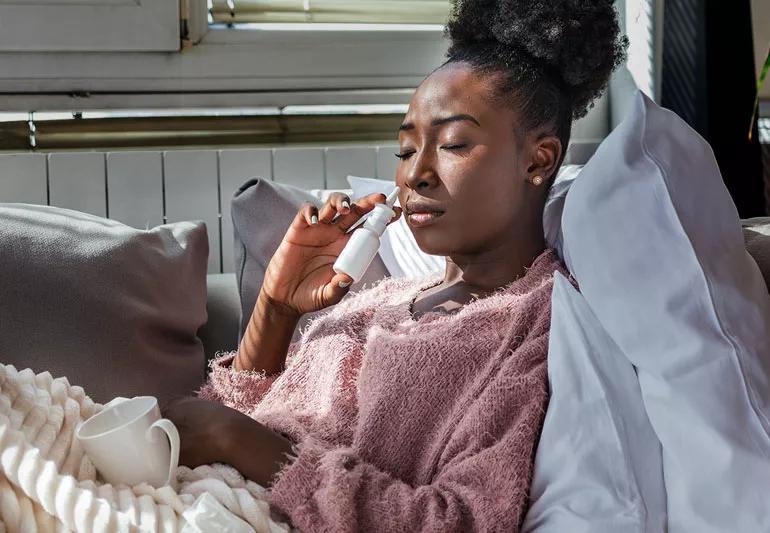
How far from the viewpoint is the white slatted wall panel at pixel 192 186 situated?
1892 millimetres

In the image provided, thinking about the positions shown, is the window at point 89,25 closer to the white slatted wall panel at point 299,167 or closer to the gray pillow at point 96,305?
the white slatted wall panel at point 299,167

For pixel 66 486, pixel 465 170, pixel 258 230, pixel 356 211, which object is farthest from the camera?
pixel 258 230

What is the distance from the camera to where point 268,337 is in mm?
1289

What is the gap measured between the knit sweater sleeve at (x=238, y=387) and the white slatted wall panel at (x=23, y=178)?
76 cm

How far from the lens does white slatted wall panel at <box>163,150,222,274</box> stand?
1.89 meters

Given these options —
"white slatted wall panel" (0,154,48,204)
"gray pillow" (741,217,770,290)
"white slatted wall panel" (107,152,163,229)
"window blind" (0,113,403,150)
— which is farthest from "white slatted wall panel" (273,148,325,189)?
"gray pillow" (741,217,770,290)

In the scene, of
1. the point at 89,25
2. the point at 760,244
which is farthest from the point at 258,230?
the point at 760,244

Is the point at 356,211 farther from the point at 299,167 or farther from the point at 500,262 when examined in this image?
the point at 299,167

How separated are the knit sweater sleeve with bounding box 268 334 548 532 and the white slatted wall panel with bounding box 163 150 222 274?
3.42 feet

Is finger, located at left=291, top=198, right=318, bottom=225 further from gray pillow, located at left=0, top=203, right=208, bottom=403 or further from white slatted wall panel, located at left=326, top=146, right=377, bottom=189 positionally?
white slatted wall panel, located at left=326, top=146, right=377, bottom=189

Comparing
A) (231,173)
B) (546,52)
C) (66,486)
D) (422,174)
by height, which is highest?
(546,52)

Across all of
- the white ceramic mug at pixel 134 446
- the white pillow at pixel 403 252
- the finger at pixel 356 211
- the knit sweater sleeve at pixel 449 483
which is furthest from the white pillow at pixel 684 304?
the white pillow at pixel 403 252

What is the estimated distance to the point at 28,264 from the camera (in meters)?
1.30

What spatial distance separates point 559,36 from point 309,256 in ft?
1.46
